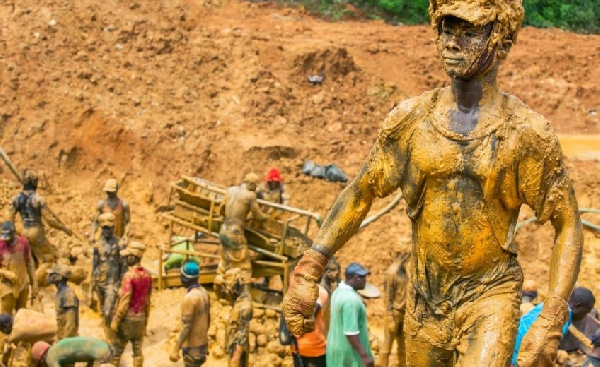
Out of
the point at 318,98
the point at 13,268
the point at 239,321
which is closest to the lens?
the point at 239,321

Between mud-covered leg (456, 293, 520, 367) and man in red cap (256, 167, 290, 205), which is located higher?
mud-covered leg (456, 293, 520, 367)

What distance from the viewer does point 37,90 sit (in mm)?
21625

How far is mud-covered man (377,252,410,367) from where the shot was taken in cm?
1279

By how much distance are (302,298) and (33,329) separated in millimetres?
6009

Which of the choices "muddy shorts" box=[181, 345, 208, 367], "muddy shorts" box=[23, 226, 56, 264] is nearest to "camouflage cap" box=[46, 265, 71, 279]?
"muddy shorts" box=[181, 345, 208, 367]

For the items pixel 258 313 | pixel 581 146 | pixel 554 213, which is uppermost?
pixel 554 213

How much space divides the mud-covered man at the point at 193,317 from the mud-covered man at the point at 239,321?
0.32m

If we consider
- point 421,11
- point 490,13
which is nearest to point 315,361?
point 490,13

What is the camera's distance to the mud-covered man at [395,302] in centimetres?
1279

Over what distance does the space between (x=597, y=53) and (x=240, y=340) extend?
17190 mm

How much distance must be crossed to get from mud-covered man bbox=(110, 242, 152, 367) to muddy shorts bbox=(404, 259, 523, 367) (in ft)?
22.3

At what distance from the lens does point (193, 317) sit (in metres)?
12.0

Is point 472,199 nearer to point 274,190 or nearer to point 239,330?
point 239,330

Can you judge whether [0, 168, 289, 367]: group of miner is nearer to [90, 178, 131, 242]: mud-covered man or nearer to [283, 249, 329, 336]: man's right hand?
[90, 178, 131, 242]: mud-covered man
